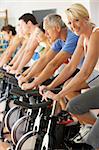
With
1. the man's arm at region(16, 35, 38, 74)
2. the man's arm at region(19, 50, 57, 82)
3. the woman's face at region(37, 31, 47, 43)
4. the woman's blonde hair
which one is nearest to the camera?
the woman's blonde hair

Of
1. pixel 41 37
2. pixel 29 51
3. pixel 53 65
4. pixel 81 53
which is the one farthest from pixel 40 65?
pixel 29 51

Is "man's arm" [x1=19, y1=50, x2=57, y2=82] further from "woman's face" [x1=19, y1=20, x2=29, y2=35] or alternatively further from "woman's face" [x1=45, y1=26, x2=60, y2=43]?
"woman's face" [x1=19, y1=20, x2=29, y2=35]

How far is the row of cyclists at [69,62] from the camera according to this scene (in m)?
2.10

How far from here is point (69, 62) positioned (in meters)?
2.79

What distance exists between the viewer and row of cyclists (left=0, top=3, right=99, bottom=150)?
2100 millimetres

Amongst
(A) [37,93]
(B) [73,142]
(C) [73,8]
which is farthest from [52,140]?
(C) [73,8]

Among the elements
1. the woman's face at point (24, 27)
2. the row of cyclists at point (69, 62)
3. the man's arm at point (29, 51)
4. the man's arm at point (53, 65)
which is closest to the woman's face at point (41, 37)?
the row of cyclists at point (69, 62)

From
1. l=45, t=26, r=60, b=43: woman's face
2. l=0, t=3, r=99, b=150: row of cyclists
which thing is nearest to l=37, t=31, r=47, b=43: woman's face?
l=0, t=3, r=99, b=150: row of cyclists

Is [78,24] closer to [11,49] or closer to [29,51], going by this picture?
[29,51]

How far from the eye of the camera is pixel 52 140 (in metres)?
2.43

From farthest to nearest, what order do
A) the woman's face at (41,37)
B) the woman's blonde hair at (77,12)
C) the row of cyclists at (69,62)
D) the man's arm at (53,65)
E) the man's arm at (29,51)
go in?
the man's arm at (29,51) → the woman's face at (41,37) → the man's arm at (53,65) → the woman's blonde hair at (77,12) → the row of cyclists at (69,62)

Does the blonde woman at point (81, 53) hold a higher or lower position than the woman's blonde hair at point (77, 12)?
lower

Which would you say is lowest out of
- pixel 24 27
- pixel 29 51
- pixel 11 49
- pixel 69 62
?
pixel 11 49

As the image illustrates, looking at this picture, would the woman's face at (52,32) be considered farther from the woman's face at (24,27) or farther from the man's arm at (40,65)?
the woman's face at (24,27)
